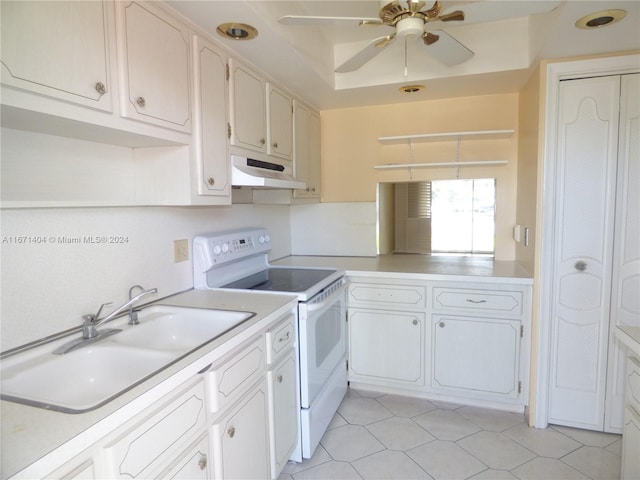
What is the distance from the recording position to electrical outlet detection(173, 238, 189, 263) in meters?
1.93

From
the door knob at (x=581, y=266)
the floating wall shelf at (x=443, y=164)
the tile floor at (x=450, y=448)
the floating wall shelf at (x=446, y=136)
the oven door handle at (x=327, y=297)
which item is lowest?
the tile floor at (x=450, y=448)

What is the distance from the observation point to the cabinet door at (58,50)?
95 cm

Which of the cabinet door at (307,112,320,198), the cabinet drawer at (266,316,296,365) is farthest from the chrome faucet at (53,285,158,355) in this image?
the cabinet door at (307,112,320,198)

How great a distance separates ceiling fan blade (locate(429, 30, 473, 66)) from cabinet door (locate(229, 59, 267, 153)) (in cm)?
96

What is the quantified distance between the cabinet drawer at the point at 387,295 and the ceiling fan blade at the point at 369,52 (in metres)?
1.40

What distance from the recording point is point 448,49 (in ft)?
5.73

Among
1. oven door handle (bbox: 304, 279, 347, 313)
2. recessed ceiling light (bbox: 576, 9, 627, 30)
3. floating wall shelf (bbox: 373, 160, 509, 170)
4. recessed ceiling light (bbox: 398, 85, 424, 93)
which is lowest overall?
oven door handle (bbox: 304, 279, 347, 313)

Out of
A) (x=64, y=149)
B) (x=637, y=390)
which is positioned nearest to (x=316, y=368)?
(x=637, y=390)

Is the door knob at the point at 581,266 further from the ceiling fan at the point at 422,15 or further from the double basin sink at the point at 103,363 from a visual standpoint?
the double basin sink at the point at 103,363

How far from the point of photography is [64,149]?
1379 mm

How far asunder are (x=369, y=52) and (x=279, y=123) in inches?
33.9

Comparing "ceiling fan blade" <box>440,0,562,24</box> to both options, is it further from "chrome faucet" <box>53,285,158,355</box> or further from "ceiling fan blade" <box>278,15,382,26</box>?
"chrome faucet" <box>53,285,158,355</box>

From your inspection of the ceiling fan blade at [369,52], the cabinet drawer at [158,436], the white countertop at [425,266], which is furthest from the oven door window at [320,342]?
the ceiling fan blade at [369,52]

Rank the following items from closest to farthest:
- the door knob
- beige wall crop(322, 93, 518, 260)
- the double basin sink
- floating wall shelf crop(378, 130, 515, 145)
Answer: the double basin sink → the door knob → floating wall shelf crop(378, 130, 515, 145) → beige wall crop(322, 93, 518, 260)
